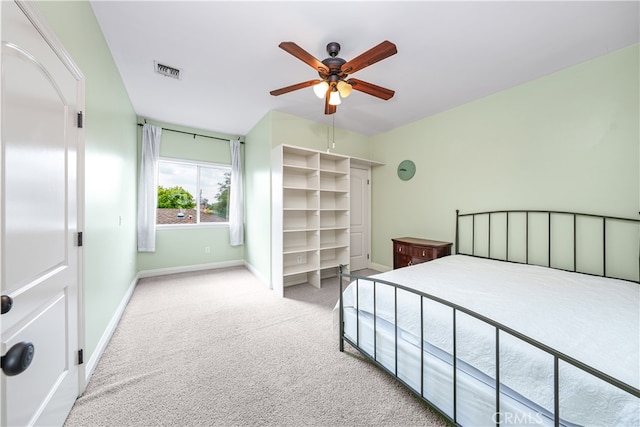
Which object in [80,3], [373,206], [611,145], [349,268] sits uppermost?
[80,3]

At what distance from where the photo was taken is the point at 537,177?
95.5 inches

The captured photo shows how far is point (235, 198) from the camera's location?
4344 mm

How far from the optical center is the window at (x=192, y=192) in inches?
156

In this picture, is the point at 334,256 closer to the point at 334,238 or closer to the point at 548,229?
the point at 334,238

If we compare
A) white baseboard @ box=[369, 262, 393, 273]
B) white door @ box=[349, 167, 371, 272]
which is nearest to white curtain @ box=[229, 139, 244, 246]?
white door @ box=[349, 167, 371, 272]

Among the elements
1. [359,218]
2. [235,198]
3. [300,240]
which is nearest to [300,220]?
[300,240]

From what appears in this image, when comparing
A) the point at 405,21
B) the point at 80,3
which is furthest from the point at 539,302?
the point at 80,3

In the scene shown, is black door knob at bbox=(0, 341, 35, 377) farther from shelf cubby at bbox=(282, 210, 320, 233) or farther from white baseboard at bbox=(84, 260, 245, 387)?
shelf cubby at bbox=(282, 210, 320, 233)

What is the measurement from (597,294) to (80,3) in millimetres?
3958

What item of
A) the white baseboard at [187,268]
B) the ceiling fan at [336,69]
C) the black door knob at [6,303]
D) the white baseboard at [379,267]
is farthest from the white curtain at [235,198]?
the black door knob at [6,303]

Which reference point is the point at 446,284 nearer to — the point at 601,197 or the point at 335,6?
the point at 601,197

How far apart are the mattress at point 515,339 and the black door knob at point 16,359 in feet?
5.20

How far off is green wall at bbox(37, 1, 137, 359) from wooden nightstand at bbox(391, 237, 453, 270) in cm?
328

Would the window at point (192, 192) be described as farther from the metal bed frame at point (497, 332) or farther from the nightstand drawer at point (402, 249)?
the metal bed frame at point (497, 332)
